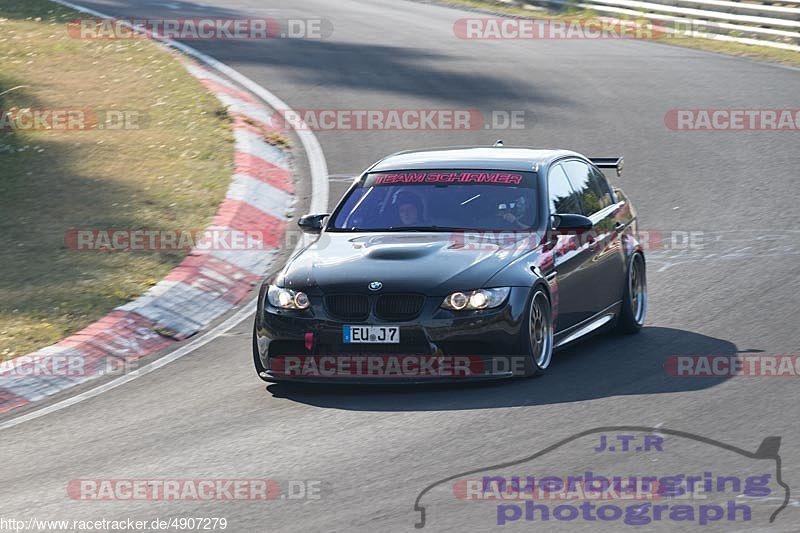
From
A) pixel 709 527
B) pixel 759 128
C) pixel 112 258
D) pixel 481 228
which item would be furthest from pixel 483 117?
pixel 709 527

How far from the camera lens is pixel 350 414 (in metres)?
8.29

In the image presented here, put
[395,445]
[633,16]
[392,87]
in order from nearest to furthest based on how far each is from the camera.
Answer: [395,445]
[392,87]
[633,16]

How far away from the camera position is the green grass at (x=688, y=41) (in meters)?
25.1

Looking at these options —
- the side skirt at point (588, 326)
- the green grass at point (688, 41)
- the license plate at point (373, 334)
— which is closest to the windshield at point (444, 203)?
the side skirt at point (588, 326)

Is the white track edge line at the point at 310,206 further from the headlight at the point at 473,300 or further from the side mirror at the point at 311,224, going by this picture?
the headlight at the point at 473,300

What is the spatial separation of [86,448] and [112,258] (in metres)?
4.95

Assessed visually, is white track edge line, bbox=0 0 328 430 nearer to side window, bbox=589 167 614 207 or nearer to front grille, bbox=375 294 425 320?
front grille, bbox=375 294 425 320

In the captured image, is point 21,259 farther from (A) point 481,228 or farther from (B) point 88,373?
(A) point 481,228

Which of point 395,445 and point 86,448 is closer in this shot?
point 395,445

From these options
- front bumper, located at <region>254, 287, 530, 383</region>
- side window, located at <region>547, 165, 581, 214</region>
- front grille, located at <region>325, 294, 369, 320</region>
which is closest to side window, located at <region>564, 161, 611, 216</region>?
side window, located at <region>547, 165, 581, 214</region>

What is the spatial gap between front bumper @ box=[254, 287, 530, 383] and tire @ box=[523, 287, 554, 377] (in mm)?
62

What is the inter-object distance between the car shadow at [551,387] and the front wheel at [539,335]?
10 centimetres

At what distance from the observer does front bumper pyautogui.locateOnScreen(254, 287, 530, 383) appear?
8609mm

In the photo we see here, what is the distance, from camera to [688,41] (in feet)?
90.9
